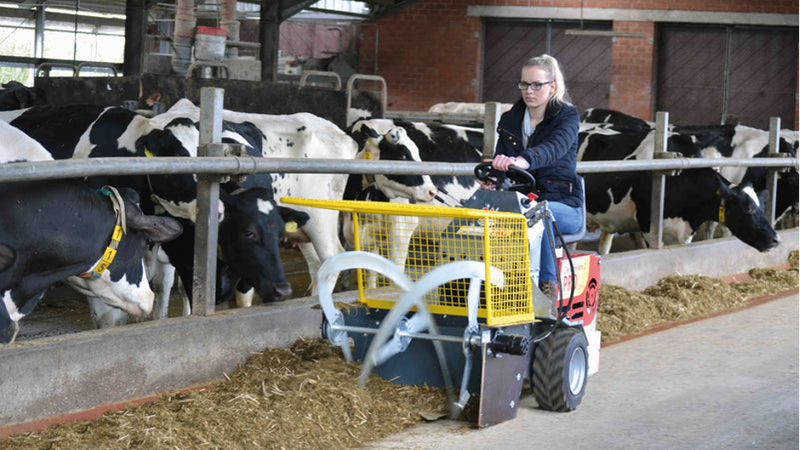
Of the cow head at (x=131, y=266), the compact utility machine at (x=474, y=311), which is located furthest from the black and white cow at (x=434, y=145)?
the compact utility machine at (x=474, y=311)

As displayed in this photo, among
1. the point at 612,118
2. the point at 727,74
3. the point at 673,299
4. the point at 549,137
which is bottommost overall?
the point at 673,299

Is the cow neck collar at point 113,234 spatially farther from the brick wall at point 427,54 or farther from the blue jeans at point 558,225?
the brick wall at point 427,54

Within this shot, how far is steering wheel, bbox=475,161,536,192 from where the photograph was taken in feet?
13.9

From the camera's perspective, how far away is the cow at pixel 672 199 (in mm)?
8156

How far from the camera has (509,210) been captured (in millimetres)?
4094

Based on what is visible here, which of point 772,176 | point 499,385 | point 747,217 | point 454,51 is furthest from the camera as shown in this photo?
point 454,51

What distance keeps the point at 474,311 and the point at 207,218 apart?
137cm

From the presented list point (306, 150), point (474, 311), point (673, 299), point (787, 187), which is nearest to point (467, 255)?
point (474, 311)

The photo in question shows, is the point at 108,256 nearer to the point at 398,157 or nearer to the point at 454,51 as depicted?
the point at 398,157

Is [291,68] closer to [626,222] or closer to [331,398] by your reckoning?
[626,222]

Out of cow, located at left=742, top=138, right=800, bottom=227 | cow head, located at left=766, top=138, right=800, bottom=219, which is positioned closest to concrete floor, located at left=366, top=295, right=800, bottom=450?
cow, located at left=742, top=138, right=800, bottom=227

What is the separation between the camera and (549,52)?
2170 centimetres

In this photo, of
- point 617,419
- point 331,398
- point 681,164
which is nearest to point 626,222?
point 681,164

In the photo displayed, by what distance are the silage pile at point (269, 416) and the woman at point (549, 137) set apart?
0.85 m
